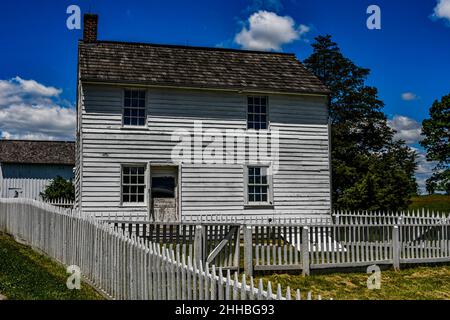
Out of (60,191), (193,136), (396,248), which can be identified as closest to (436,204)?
(60,191)

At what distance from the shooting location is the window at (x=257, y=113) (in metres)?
20.6

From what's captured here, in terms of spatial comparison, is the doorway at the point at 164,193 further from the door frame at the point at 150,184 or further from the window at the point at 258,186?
the window at the point at 258,186

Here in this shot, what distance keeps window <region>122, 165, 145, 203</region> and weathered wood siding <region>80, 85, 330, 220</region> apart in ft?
1.07

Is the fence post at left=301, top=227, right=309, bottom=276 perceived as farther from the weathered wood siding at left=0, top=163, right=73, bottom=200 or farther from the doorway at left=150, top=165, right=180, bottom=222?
the weathered wood siding at left=0, top=163, right=73, bottom=200

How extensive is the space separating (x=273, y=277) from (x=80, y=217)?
4670 millimetres

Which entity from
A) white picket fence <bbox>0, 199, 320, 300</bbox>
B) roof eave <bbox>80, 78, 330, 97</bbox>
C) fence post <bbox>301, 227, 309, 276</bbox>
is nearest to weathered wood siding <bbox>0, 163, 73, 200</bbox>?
roof eave <bbox>80, 78, 330, 97</bbox>

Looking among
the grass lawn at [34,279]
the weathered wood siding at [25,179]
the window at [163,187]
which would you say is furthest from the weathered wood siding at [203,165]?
the weathered wood siding at [25,179]

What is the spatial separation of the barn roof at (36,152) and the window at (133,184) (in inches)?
1083

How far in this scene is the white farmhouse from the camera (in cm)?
1877

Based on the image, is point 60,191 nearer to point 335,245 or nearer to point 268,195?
point 268,195

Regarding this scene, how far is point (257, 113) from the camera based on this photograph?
20.7 meters

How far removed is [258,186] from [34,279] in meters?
11.5

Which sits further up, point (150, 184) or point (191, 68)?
point (191, 68)
